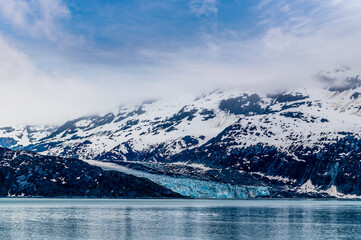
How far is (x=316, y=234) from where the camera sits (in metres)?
115

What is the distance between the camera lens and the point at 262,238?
105438 mm

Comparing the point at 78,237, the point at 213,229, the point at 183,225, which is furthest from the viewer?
the point at 183,225

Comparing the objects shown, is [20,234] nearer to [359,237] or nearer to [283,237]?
[283,237]

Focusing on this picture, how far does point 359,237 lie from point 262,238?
23.5m

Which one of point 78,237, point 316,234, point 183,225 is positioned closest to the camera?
point 78,237

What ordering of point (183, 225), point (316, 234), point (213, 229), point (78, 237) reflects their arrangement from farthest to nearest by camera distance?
point (183, 225) → point (213, 229) → point (316, 234) → point (78, 237)

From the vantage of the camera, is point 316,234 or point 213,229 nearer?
point 316,234

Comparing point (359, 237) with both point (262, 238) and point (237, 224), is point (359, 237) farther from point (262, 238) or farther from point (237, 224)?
point (237, 224)

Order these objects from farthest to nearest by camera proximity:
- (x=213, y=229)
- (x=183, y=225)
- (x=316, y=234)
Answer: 1. (x=183, y=225)
2. (x=213, y=229)
3. (x=316, y=234)

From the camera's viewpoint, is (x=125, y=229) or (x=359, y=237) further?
(x=125, y=229)

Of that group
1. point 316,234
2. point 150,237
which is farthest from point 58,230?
point 316,234

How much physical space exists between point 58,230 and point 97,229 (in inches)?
392

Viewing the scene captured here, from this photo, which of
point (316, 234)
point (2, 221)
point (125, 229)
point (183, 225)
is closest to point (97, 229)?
point (125, 229)

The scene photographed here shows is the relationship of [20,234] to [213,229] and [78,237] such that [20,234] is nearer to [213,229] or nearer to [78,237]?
[78,237]
